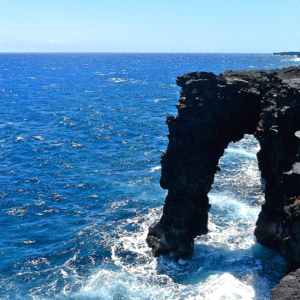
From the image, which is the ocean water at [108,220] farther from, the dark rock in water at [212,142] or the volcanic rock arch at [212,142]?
the volcanic rock arch at [212,142]

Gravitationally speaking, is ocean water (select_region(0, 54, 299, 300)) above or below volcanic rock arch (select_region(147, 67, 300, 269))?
below

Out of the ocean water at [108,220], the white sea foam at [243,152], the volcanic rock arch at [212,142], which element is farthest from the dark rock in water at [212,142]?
the white sea foam at [243,152]

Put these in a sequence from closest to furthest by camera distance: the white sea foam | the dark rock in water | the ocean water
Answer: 1. the dark rock in water
2. the ocean water
3. the white sea foam

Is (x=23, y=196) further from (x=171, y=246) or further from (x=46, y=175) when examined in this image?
(x=171, y=246)

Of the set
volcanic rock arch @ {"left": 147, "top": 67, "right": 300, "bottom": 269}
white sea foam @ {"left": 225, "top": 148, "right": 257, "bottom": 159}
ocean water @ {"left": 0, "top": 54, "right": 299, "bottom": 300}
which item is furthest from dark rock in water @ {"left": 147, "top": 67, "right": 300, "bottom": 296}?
white sea foam @ {"left": 225, "top": 148, "right": 257, "bottom": 159}

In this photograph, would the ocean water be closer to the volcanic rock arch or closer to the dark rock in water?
the dark rock in water

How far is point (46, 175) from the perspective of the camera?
52969 mm

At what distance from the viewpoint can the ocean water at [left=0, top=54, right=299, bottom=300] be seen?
29.4 meters

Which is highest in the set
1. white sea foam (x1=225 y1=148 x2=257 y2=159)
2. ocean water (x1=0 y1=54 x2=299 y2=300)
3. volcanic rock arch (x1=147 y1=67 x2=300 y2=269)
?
volcanic rock arch (x1=147 y1=67 x2=300 y2=269)

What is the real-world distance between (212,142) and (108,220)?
1797 centimetres

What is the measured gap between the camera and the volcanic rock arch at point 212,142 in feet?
95.3

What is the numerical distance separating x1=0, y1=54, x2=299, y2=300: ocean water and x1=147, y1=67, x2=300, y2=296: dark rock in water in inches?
108

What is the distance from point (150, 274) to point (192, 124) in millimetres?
15856

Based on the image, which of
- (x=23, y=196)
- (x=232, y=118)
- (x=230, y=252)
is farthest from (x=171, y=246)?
(x=23, y=196)
